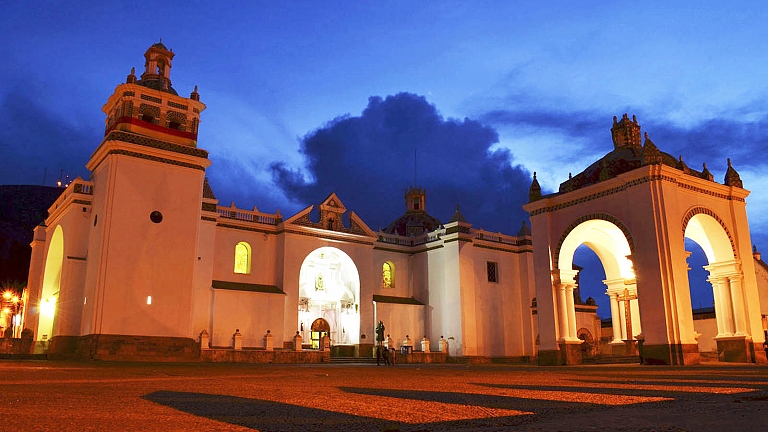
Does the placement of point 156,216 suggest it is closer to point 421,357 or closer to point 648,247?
point 421,357

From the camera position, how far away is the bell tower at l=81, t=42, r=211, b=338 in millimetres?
21016

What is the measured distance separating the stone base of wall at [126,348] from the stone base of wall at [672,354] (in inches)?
620

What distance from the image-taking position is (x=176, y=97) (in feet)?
79.4

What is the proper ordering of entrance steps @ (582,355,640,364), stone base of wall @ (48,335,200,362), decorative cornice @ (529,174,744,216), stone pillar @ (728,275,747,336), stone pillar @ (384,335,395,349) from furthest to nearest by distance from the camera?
stone pillar @ (384,335,395,349) < entrance steps @ (582,355,640,364) < stone base of wall @ (48,335,200,362) < stone pillar @ (728,275,747,336) < decorative cornice @ (529,174,744,216)

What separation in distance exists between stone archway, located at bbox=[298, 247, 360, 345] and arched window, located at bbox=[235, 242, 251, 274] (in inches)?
134

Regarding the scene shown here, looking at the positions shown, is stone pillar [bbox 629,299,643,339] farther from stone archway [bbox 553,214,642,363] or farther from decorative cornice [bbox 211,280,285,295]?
decorative cornice [bbox 211,280,285,295]

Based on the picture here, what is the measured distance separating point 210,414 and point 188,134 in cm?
2039

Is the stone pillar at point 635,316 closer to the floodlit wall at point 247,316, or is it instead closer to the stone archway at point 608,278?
the stone archway at point 608,278

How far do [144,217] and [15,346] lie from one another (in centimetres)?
834

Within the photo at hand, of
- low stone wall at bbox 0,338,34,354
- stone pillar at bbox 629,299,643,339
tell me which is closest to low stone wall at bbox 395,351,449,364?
stone pillar at bbox 629,299,643,339

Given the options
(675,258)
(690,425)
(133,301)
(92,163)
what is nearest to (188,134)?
(92,163)

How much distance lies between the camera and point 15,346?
24125 millimetres

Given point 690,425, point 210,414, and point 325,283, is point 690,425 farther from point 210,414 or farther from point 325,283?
point 325,283

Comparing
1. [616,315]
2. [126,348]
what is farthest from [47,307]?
[616,315]
